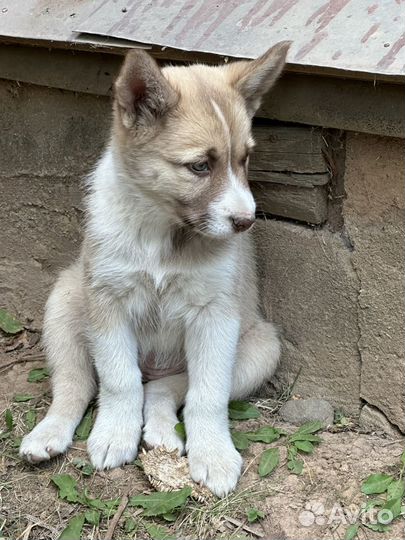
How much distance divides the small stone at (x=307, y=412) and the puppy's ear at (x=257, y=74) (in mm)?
1587

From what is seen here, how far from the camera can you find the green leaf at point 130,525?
3648 millimetres

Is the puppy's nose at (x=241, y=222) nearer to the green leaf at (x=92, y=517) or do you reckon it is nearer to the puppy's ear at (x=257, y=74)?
the puppy's ear at (x=257, y=74)

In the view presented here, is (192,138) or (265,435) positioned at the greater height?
(192,138)

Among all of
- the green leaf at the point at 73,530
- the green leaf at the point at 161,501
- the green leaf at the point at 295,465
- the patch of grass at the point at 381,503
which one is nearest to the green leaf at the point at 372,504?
the patch of grass at the point at 381,503

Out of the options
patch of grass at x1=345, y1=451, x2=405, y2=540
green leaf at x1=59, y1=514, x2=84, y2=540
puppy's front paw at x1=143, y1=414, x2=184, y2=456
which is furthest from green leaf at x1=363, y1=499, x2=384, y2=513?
green leaf at x1=59, y1=514, x2=84, y2=540

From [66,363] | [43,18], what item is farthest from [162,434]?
[43,18]

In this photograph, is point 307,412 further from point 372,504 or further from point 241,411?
point 372,504

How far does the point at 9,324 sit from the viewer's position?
5512mm

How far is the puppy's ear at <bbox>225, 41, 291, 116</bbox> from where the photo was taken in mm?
3629

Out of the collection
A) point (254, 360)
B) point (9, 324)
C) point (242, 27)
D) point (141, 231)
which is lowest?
point (9, 324)

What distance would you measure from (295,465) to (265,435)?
10.8 inches

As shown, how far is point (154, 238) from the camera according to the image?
3.94m

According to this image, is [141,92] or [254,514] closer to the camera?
[141,92]

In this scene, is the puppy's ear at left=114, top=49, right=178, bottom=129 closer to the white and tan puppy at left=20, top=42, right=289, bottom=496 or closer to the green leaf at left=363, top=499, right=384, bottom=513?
the white and tan puppy at left=20, top=42, right=289, bottom=496
